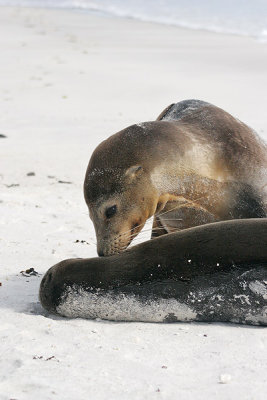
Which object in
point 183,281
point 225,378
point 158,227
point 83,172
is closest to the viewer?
point 225,378

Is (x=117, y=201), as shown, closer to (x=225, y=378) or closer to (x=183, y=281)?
(x=183, y=281)

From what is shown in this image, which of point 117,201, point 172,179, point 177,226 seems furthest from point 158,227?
point 117,201

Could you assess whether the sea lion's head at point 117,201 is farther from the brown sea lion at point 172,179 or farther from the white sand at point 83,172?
the white sand at point 83,172

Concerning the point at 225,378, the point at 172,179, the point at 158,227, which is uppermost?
the point at 172,179

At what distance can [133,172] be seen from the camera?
5.02 m

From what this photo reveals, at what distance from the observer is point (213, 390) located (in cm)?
361

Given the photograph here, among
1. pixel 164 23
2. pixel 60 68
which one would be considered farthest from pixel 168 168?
pixel 164 23

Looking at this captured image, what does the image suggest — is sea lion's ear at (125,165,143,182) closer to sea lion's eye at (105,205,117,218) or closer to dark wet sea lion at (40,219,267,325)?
sea lion's eye at (105,205,117,218)

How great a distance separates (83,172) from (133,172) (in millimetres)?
3837

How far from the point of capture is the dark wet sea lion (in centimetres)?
449

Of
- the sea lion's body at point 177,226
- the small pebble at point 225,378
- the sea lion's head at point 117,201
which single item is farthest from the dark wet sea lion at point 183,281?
the small pebble at point 225,378

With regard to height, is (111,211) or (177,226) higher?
(111,211)

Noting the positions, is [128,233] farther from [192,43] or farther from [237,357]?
[192,43]

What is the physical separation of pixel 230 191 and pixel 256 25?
64.1 ft
